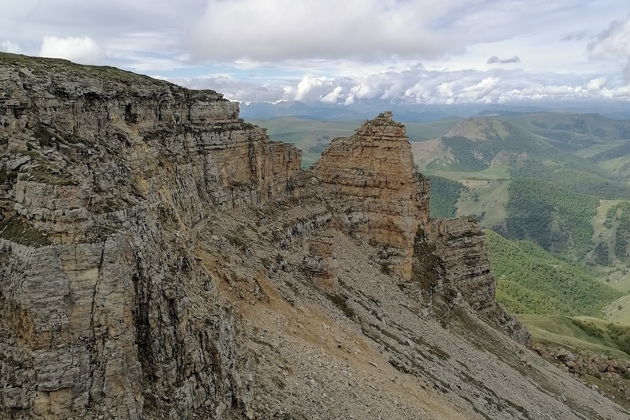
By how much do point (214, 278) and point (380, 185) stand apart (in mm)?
48963

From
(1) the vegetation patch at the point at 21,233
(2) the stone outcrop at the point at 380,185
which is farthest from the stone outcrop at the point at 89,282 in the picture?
(2) the stone outcrop at the point at 380,185

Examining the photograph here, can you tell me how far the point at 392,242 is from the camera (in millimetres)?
81875

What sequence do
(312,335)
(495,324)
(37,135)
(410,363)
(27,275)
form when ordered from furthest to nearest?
1. (495,324)
2. (410,363)
3. (312,335)
4. (37,135)
5. (27,275)

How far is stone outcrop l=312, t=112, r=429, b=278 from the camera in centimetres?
8231

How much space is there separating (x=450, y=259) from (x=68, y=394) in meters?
82.6

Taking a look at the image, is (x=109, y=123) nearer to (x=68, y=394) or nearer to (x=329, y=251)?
(x=68, y=394)

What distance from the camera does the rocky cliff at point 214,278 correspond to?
21.8 meters

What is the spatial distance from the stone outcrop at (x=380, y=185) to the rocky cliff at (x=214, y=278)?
0.28 metres

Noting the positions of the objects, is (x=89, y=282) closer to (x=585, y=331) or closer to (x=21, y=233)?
(x=21, y=233)

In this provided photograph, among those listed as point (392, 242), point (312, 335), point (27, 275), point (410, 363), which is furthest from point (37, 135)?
point (392, 242)

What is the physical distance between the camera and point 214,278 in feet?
129

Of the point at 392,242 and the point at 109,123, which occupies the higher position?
the point at 109,123

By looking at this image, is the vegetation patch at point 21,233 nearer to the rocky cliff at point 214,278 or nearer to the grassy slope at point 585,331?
the rocky cliff at point 214,278

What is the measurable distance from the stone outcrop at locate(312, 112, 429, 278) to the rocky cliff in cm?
28
